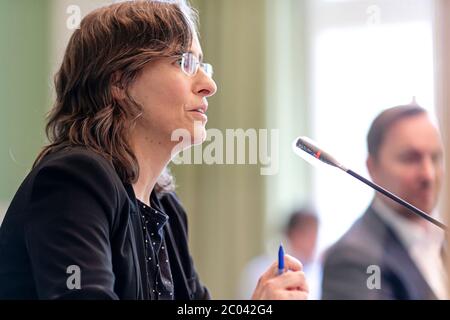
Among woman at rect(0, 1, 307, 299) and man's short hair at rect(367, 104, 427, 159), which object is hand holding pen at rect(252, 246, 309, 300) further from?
man's short hair at rect(367, 104, 427, 159)

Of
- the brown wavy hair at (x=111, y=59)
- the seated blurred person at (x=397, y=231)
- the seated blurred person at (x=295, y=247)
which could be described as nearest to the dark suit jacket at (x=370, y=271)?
the seated blurred person at (x=397, y=231)

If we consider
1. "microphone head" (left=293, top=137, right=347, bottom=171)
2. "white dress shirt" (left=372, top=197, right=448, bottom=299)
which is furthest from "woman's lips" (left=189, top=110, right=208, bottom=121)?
"white dress shirt" (left=372, top=197, right=448, bottom=299)

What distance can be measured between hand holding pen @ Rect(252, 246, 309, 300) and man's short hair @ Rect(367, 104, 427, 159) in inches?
14.4

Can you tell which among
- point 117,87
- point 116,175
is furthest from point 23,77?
point 116,175

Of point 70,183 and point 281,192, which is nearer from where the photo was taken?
point 70,183

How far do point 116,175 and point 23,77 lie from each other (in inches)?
51.5

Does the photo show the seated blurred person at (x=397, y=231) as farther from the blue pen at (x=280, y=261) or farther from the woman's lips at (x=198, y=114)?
the woman's lips at (x=198, y=114)

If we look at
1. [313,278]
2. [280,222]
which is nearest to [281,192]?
[280,222]

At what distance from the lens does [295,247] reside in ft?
8.07

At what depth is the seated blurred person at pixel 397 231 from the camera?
98 cm

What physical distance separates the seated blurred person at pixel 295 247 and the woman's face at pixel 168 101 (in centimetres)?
128

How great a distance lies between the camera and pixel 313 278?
7.11ft

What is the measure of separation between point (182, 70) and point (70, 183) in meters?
0.35
